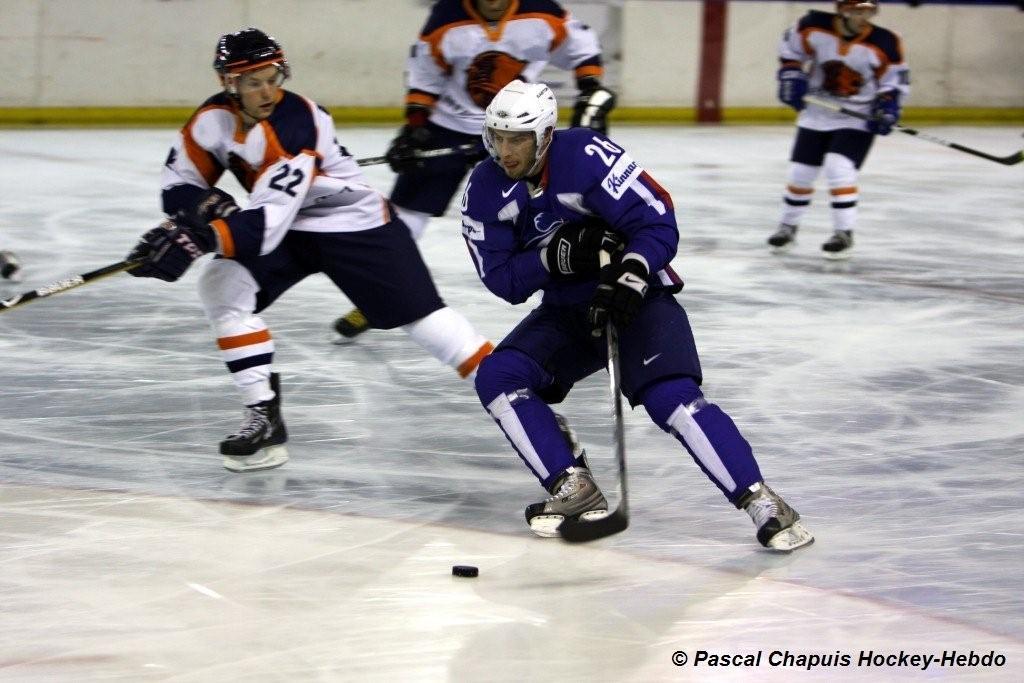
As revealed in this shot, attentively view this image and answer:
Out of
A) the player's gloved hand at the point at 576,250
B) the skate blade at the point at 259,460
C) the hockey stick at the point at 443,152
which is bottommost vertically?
the skate blade at the point at 259,460

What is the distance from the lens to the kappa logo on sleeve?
9.68 ft

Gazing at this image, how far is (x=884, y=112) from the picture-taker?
6242mm

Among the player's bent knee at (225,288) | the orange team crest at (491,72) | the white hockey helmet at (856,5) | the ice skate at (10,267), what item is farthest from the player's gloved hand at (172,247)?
the white hockey helmet at (856,5)

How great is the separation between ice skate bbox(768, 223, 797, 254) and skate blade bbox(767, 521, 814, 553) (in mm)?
3500

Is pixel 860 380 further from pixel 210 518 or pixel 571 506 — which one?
pixel 210 518

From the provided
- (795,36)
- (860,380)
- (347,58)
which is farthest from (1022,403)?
(347,58)

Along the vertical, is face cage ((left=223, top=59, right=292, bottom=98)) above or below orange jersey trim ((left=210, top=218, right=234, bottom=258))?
above

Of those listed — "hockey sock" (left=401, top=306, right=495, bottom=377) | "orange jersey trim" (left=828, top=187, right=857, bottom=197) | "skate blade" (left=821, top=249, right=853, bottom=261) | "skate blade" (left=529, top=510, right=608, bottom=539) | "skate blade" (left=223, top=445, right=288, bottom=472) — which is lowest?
"skate blade" (left=821, top=249, right=853, bottom=261)

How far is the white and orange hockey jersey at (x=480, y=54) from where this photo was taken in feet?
15.3

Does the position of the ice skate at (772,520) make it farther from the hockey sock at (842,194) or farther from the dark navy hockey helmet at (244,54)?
the hockey sock at (842,194)

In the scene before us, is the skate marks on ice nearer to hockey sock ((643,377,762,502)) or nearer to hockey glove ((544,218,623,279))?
hockey sock ((643,377,762,502))

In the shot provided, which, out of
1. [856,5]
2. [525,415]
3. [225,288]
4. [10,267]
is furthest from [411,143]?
[856,5]

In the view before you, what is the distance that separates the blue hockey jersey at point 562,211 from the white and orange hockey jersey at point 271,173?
0.44 meters

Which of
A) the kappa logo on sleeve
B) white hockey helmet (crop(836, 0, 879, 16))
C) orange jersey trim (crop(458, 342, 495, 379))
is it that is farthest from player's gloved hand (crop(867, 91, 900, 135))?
the kappa logo on sleeve
